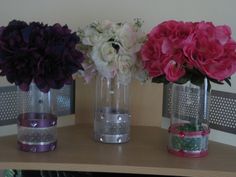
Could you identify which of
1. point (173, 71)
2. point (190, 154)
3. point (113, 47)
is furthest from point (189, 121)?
point (113, 47)

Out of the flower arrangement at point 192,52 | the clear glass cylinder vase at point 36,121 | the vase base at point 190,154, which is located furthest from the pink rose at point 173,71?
the clear glass cylinder vase at point 36,121

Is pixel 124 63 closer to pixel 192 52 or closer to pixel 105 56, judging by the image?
pixel 105 56

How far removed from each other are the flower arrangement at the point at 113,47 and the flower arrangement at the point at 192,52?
4.5 inches

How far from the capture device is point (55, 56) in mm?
1130

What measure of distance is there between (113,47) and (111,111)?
26 centimetres

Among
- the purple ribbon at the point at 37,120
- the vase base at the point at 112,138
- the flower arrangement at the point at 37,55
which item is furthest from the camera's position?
the vase base at the point at 112,138

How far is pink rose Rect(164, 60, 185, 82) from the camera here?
117 centimetres

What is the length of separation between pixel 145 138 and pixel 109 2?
54 cm

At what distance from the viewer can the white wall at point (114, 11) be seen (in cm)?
145

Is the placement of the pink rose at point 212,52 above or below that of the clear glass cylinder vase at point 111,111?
above

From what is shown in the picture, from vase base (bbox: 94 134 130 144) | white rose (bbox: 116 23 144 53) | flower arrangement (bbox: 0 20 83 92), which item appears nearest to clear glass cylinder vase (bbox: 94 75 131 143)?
vase base (bbox: 94 134 130 144)

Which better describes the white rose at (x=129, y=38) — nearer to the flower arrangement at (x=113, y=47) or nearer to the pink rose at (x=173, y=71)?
the flower arrangement at (x=113, y=47)

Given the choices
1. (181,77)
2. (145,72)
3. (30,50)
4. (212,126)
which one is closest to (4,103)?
(30,50)

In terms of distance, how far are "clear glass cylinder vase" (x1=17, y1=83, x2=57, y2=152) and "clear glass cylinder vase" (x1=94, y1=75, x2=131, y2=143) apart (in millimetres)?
173
